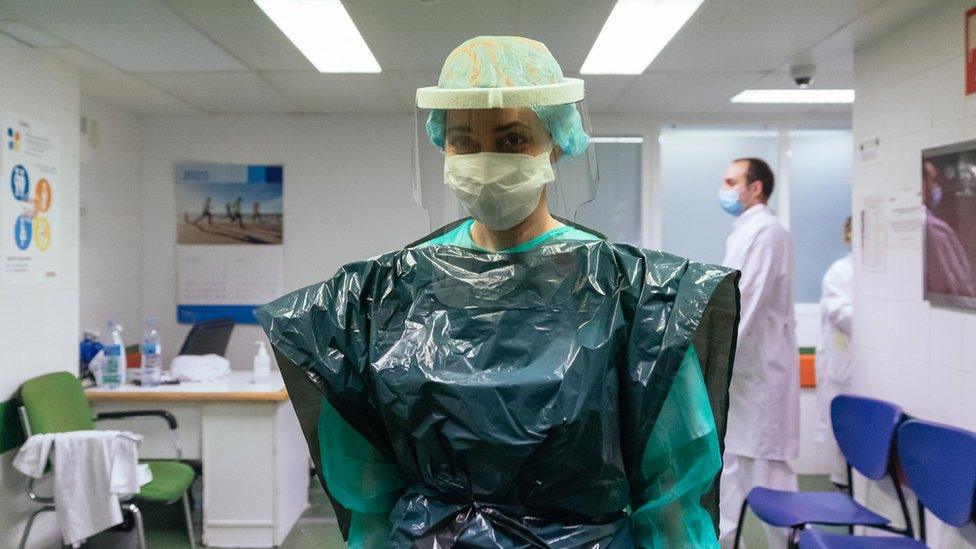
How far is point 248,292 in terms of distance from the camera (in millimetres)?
4707

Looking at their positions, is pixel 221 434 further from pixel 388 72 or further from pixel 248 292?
pixel 388 72

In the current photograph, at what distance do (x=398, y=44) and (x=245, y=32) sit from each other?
628mm

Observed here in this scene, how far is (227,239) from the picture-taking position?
4.70 metres

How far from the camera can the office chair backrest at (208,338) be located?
3844 mm

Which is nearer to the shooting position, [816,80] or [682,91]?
[816,80]

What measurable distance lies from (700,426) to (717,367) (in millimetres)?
93

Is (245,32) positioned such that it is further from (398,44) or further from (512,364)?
(512,364)

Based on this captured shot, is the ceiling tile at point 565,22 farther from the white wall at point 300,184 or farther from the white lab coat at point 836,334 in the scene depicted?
the white lab coat at point 836,334

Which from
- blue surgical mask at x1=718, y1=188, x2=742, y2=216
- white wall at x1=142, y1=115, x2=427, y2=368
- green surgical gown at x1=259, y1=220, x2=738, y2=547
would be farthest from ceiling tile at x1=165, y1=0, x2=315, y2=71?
blue surgical mask at x1=718, y1=188, x2=742, y2=216

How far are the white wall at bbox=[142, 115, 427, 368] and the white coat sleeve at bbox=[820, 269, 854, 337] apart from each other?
8.47 feet

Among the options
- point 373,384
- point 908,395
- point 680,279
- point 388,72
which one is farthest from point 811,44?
point 373,384

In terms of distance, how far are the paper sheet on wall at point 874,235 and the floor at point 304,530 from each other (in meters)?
1.43

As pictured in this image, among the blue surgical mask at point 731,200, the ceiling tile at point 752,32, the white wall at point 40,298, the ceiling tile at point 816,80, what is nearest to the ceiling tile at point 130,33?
the white wall at point 40,298

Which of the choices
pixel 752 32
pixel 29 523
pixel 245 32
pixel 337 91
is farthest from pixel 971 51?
pixel 29 523
